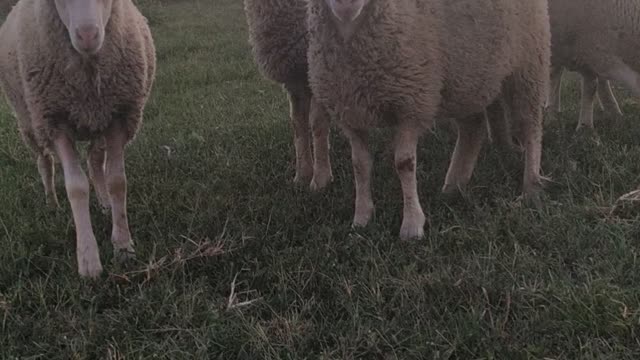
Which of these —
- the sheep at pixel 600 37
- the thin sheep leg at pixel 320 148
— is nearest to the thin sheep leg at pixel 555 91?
the sheep at pixel 600 37

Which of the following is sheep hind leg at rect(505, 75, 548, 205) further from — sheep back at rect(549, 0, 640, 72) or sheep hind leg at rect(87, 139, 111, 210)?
sheep hind leg at rect(87, 139, 111, 210)

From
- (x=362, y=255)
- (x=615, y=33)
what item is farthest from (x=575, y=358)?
(x=615, y=33)

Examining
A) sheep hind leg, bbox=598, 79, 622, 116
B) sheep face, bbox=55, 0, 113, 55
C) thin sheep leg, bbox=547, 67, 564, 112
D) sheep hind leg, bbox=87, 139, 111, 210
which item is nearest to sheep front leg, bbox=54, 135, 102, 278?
sheep face, bbox=55, 0, 113, 55

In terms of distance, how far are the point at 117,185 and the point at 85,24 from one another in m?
0.96

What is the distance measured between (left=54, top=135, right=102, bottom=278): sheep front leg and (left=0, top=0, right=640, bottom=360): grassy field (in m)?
0.08

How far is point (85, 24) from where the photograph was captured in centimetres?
286

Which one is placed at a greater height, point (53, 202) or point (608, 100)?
point (53, 202)

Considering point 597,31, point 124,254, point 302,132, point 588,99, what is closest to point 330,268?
point 124,254

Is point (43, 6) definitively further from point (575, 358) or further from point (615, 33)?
point (615, 33)

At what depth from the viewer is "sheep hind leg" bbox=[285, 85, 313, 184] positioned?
180 inches

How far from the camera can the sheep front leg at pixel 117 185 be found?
3463mm

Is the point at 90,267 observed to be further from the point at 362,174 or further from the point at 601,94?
the point at 601,94

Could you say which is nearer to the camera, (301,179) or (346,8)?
(346,8)

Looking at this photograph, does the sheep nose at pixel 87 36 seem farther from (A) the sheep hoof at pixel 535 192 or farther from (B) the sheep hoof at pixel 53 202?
(A) the sheep hoof at pixel 535 192
